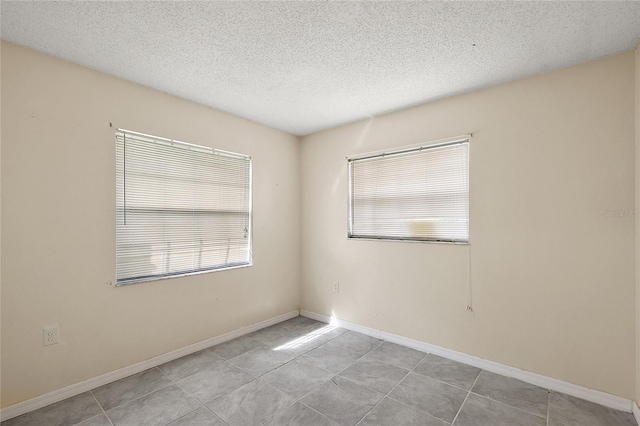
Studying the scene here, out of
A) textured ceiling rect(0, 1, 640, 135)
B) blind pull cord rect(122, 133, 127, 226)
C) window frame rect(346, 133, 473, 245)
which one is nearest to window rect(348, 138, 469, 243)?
window frame rect(346, 133, 473, 245)

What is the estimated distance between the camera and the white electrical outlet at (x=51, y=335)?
2129 millimetres

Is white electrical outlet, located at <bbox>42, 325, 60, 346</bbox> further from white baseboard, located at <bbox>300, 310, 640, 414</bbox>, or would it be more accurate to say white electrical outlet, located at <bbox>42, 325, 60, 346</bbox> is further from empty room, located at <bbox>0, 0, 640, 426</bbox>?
white baseboard, located at <bbox>300, 310, 640, 414</bbox>

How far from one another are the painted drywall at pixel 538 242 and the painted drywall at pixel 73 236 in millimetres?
2189

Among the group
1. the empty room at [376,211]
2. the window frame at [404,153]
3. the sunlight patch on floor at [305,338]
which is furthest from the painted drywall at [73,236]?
the window frame at [404,153]

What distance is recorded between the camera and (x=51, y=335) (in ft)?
7.07

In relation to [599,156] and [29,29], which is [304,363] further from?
[29,29]

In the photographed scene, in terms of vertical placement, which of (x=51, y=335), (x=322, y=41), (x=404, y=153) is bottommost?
(x=51, y=335)

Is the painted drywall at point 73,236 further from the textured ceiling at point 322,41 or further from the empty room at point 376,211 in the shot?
the textured ceiling at point 322,41

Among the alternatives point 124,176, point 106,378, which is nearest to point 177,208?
point 124,176

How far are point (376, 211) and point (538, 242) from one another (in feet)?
5.05

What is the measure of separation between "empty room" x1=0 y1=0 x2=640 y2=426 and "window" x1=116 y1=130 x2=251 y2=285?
0.8 inches

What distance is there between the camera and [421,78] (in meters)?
2.51

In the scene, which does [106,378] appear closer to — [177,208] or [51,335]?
[51,335]

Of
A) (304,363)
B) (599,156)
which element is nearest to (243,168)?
(304,363)
